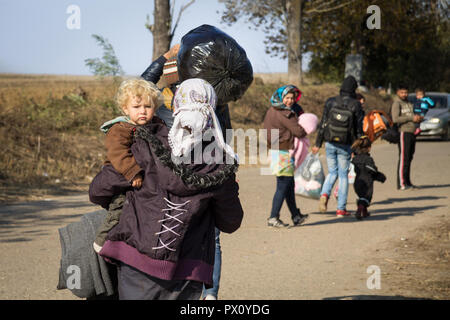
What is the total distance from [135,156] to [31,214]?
232 inches

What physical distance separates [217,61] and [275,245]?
387cm

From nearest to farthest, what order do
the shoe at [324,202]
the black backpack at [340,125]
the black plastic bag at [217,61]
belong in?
the black plastic bag at [217,61] < the black backpack at [340,125] < the shoe at [324,202]

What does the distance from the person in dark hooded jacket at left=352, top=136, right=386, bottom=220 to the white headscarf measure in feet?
19.0

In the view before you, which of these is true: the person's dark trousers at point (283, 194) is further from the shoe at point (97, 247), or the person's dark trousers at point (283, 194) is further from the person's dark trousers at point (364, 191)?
the shoe at point (97, 247)

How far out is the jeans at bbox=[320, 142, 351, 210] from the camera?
8844 mm

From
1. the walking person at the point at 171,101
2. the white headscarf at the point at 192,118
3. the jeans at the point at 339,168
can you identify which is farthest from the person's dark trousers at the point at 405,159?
the white headscarf at the point at 192,118

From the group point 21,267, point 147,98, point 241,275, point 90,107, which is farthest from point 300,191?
point 90,107

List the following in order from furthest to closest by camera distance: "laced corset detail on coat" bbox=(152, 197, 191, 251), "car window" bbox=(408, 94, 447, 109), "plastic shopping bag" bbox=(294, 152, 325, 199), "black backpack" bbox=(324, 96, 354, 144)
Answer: "car window" bbox=(408, 94, 447, 109) < "plastic shopping bag" bbox=(294, 152, 325, 199) < "black backpack" bbox=(324, 96, 354, 144) < "laced corset detail on coat" bbox=(152, 197, 191, 251)

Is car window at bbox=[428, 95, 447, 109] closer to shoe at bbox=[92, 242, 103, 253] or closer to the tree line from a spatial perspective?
the tree line

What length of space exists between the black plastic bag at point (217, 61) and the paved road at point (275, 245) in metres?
2.14

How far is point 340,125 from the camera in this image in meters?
8.80

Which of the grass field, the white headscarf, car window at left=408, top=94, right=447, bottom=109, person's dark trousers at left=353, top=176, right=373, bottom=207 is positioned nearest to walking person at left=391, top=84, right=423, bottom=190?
person's dark trousers at left=353, top=176, right=373, bottom=207

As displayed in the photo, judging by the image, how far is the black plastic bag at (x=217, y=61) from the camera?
12.1 ft

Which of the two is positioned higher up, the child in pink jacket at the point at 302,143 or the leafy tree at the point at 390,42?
the leafy tree at the point at 390,42
